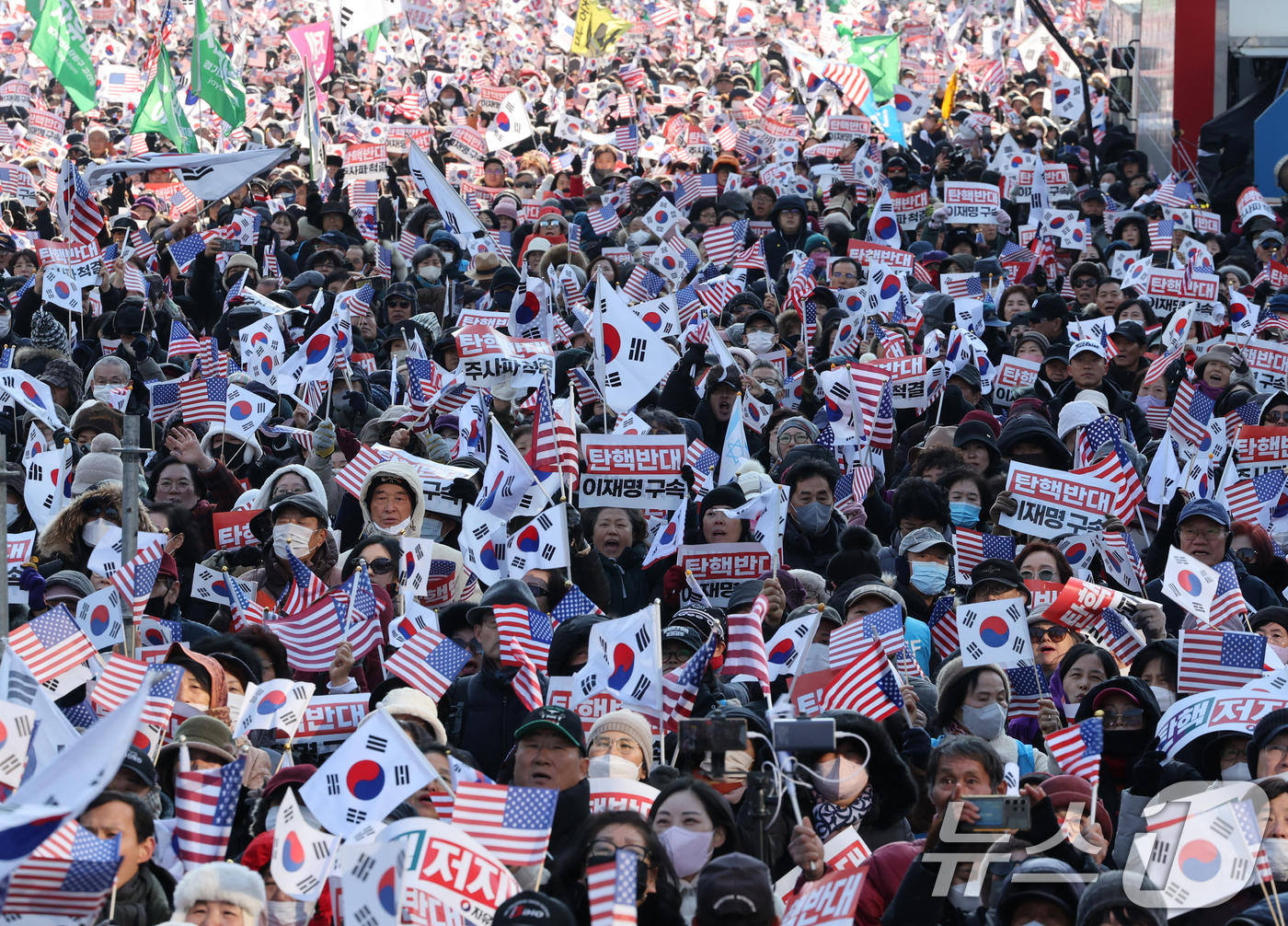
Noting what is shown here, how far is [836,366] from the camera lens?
12.4 m

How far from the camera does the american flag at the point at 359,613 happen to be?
787 cm

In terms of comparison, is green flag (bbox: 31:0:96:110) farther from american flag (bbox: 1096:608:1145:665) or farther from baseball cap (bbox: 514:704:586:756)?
baseball cap (bbox: 514:704:586:756)

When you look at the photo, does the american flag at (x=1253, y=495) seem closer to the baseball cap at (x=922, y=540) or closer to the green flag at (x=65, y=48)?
the baseball cap at (x=922, y=540)

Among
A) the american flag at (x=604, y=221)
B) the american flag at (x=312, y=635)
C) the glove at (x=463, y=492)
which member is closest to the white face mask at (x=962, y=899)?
the american flag at (x=312, y=635)

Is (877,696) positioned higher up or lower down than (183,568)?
higher up

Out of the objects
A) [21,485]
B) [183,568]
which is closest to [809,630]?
[183,568]

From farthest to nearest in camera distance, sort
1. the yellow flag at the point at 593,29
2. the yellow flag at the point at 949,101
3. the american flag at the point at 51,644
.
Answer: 1. the yellow flag at the point at 593,29
2. the yellow flag at the point at 949,101
3. the american flag at the point at 51,644

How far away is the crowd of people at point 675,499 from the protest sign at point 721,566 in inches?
0.9

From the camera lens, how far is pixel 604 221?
58.2 feet

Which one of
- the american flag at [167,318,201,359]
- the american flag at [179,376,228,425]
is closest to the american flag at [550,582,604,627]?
the american flag at [179,376,228,425]

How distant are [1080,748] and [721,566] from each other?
2790 millimetres

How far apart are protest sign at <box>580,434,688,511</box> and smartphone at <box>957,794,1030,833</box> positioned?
13.6ft

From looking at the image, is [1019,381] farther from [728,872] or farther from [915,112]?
[915,112]

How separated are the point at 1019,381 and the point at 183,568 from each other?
17.6 feet
